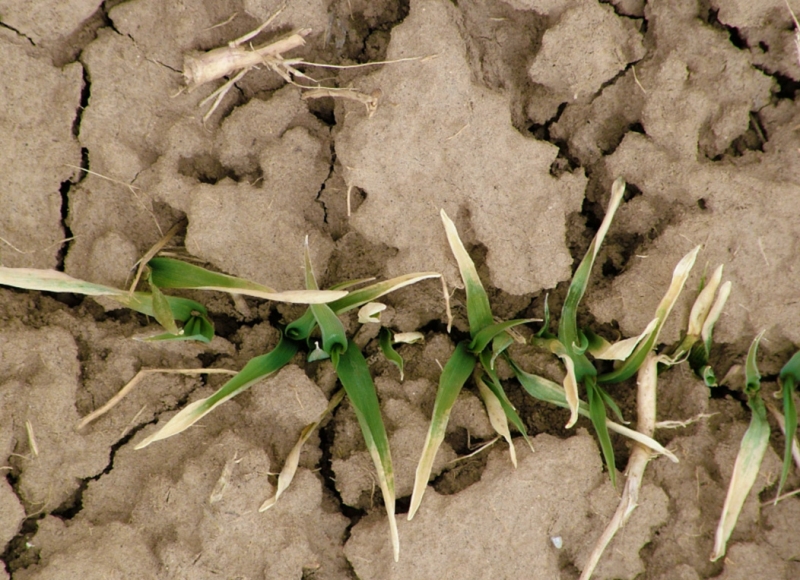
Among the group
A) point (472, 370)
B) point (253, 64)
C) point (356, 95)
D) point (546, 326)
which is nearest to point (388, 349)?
point (472, 370)

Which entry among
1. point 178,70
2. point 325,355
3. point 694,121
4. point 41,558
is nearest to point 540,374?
point 325,355

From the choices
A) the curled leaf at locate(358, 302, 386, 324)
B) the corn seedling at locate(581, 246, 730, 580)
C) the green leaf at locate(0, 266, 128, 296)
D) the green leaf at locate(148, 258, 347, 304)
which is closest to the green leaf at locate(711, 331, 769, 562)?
the corn seedling at locate(581, 246, 730, 580)

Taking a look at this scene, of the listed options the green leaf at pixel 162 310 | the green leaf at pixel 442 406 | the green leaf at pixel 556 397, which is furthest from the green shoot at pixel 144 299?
the green leaf at pixel 556 397

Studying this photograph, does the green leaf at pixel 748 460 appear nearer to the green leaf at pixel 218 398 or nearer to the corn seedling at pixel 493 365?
the corn seedling at pixel 493 365

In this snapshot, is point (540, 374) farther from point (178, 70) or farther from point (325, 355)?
point (178, 70)

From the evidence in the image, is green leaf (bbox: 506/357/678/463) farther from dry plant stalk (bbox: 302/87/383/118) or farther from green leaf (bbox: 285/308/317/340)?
dry plant stalk (bbox: 302/87/383/118)
